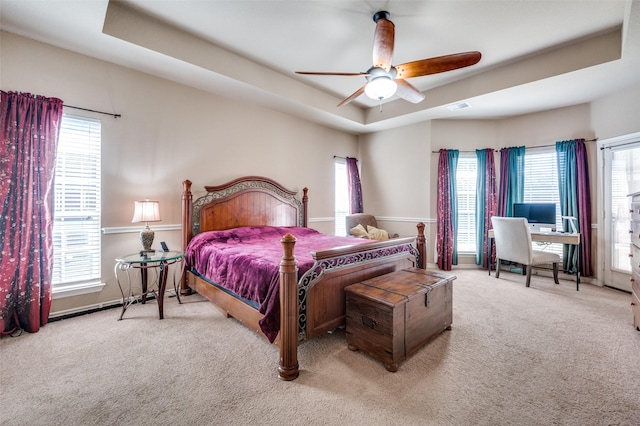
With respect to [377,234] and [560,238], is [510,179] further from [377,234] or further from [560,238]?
[377,234]

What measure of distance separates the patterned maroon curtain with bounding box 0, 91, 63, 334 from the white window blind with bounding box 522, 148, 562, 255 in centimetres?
659

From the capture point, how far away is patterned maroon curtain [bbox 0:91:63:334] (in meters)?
2.41

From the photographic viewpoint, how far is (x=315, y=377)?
1855 mm

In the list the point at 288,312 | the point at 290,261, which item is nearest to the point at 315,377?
the point at 288,312

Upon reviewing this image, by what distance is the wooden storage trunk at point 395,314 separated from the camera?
191 cm

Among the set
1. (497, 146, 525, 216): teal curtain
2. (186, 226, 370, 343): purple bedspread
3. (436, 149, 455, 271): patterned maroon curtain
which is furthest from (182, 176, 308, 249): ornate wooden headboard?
(497, 146, 525, 216): teal curtain

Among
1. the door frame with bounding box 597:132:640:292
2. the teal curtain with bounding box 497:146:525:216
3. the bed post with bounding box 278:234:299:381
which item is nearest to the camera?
the bed post with bounding box 278:234:299:381

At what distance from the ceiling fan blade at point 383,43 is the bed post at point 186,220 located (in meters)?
2.65

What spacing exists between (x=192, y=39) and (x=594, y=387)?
15.3 ft

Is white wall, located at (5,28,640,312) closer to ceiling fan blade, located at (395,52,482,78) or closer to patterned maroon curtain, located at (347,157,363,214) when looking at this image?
patterned maroon curtain, located at (347,157,363,214)

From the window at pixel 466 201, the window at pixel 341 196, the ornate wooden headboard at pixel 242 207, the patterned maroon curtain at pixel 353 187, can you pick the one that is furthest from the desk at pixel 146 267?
the window at pixel 466 201

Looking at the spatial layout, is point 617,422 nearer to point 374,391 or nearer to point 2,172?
point 374,391

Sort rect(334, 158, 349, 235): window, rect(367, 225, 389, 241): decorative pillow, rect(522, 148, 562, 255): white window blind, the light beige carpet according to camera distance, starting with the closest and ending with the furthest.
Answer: the light beige carpet
rect(522, 148, 562, 255): white window blind
rect(367, 225, 389, 241): decorative pillow
rect(334, 158, 349, 235): window

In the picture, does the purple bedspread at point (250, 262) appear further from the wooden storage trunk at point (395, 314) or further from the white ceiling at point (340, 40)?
the white ceiling at point (340, 40)
